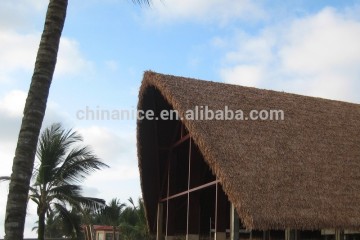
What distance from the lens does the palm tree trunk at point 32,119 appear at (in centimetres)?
563

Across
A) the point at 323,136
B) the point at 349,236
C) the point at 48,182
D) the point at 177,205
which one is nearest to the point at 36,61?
the point at 323,136

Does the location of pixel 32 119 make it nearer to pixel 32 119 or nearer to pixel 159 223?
pixel 32 119

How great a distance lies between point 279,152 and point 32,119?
5.84 m

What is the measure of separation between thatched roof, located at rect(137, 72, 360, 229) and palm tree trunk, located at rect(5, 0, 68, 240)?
398cm

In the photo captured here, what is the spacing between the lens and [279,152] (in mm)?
10258

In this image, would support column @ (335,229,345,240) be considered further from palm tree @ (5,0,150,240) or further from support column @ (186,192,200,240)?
palm tree @ (5,0,150,240)

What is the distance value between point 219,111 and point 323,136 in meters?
2.67

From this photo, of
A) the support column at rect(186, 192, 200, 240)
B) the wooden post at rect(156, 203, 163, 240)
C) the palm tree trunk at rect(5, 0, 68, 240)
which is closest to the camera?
the palm tree trunk at rect(5, 0, 68, 240)

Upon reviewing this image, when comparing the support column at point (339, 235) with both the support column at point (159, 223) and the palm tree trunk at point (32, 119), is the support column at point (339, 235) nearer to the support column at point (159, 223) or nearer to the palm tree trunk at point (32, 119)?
the support column at point (159, 223)

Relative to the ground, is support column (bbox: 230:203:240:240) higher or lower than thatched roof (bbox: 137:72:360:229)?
lower

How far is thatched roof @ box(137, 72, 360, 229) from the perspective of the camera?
350 inches

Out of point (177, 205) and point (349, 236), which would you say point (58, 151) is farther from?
point (349, 236)

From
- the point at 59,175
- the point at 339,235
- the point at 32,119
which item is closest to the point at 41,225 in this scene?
the point at 59,175

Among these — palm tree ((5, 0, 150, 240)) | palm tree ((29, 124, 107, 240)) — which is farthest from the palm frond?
palm tree ((5, 0, 150, 240))
